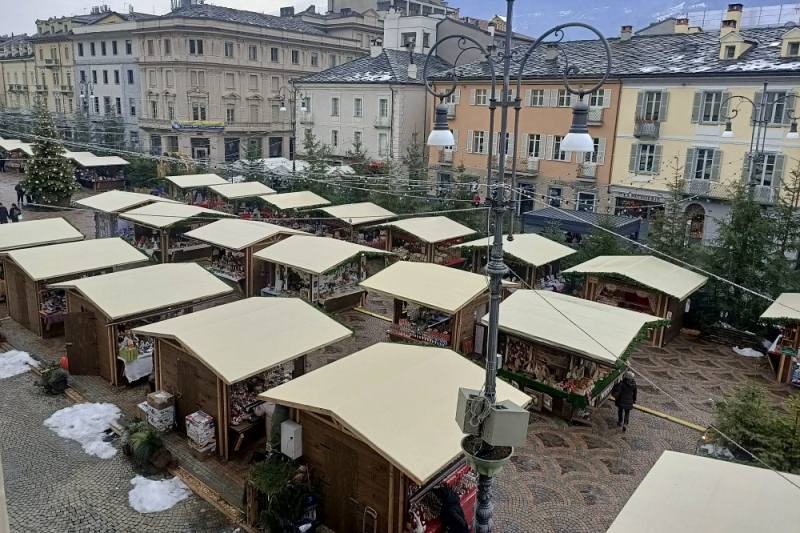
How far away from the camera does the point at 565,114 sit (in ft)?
122

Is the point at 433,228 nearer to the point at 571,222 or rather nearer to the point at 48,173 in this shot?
the point at 571,222

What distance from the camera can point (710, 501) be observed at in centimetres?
804

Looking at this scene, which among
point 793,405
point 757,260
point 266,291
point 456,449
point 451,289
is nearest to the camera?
point 456,449

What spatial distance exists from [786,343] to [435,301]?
10.7 m

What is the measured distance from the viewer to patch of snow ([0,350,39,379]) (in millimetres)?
16484

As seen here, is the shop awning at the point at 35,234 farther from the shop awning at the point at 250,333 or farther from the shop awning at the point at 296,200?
the shop awning at the point at 250,333

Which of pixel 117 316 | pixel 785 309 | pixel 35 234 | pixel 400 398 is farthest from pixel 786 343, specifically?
pixel 35 234

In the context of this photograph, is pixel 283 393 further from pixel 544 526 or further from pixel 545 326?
pixel 545 326

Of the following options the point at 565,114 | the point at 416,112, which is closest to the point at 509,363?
the point at 565,114

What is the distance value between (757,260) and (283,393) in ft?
59.1

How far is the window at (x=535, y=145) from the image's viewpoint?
39219 mm

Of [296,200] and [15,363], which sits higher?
[296,200]

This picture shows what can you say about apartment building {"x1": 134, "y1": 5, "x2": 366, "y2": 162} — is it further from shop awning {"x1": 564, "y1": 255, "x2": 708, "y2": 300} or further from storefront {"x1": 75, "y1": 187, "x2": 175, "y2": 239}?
shop awning {"x1": 564, "y1": 255, "x2": 708, "y2": 300}

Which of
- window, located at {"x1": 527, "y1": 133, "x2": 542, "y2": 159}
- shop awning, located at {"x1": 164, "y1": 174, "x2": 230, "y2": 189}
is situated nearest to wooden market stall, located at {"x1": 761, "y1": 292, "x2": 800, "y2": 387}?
window, located at {"x1": 527, "y1": 133, "x2": 542, "y2": 159}
